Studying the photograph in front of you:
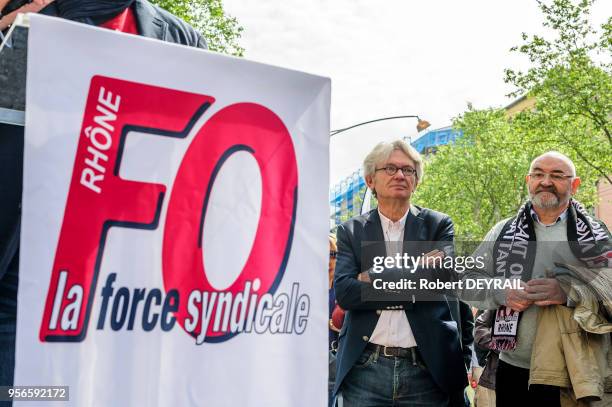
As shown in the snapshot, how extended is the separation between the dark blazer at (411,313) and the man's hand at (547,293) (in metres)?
0.38

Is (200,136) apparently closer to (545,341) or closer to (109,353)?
(109,353)

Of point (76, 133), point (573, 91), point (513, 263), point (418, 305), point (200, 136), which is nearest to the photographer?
point (76, 133)

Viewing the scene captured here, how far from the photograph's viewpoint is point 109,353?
4.95 ft

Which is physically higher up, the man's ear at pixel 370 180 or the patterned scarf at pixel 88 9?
the patterned scarf at pixel 88 9

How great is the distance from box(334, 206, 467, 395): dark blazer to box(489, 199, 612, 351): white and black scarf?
1.04ft

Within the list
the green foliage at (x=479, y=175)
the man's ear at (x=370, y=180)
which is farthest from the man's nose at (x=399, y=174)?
the green foliage at (x=479, y=175)

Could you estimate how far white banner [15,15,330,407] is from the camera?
4.82 feet

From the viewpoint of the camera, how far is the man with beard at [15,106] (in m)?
1.64

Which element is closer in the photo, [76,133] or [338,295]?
[76,133]

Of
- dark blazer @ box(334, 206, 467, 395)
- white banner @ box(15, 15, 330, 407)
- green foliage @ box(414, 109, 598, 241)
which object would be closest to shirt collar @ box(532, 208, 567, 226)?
dark blazer @ box(334, 206, 467, 395)

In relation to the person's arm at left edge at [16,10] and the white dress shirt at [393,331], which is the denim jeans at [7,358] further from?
the white dress shirt at [393,331]

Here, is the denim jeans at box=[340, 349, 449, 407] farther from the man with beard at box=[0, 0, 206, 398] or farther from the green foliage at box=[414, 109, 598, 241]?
the green foliage at box=[414, 109, 598, 241]

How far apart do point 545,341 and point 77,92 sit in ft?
8.39

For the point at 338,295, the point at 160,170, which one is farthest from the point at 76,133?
the point at 338,295
